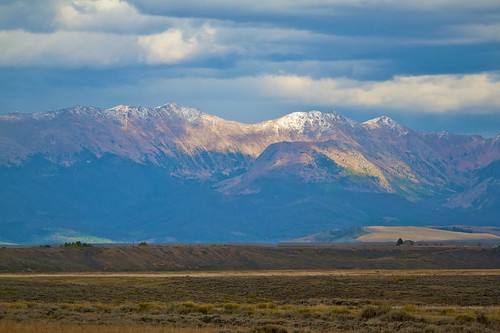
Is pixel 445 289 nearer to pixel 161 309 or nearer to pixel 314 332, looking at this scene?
pixel 161 309

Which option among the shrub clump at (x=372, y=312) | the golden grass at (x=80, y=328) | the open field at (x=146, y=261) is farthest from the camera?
the open field at (x=146, y=261)

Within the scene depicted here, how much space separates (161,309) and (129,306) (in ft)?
9.43

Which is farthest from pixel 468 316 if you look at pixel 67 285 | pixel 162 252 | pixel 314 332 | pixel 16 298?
pixel 162 252

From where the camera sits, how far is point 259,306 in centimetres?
7175

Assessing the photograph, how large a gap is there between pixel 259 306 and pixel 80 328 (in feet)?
64.3

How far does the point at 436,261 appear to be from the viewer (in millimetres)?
199250

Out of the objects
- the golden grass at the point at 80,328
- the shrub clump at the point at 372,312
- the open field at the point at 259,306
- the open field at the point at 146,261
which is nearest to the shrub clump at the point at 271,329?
the open field at the point at 259,306

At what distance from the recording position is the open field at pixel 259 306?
56.9 meters

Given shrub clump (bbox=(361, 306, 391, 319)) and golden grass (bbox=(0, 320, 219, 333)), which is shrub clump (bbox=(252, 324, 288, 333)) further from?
shrub clump (bbox=(361, 306, 391, 319))

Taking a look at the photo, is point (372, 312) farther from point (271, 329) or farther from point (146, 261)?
point (146, 261)

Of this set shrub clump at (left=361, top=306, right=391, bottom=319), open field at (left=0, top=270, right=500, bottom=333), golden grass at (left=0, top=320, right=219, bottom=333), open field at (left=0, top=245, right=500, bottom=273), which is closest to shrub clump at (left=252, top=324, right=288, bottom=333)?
open field at (left=0, top=270, right=500, bottom=333)

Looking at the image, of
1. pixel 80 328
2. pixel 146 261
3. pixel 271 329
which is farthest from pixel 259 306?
pixel 146 261

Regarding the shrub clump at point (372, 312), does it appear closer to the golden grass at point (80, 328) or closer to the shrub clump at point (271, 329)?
the shrub clump at point (271, 329)

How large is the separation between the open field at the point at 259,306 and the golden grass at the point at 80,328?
54 mm
